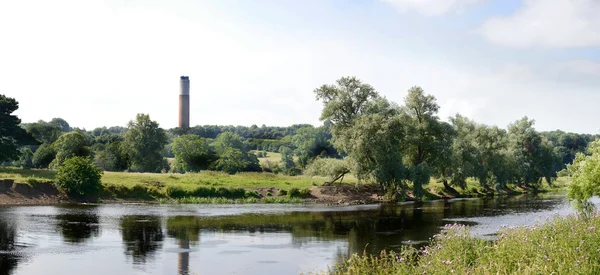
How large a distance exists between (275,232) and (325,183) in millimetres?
39683

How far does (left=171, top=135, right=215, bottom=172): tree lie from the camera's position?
129m

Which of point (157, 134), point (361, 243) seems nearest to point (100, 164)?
point (157, 134)

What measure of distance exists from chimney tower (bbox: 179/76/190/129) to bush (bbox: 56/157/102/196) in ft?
365

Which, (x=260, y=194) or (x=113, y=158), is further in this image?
(x=113, y=158)

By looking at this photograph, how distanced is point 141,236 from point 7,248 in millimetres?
9046

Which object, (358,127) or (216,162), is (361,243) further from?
(216,162)

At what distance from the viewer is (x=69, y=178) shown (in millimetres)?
68375

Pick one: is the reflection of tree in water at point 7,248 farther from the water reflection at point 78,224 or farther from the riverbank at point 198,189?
the riverbank at point 198,189

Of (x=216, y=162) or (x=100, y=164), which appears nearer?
(x=100, y=164)

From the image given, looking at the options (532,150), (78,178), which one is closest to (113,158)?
(78,178)

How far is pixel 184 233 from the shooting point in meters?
41.8

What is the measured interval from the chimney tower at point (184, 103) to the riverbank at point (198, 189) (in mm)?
95223

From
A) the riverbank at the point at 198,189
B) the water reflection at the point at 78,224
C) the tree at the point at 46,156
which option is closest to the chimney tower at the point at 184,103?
the tree at the point at 46,156

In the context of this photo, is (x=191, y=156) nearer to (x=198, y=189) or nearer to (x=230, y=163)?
(x=230, y=163)
